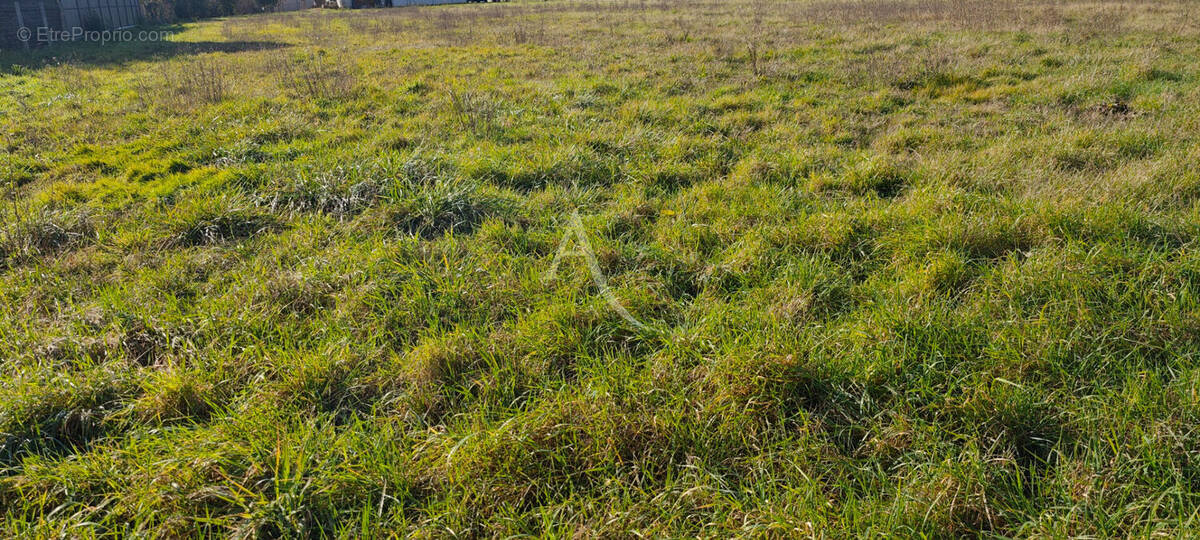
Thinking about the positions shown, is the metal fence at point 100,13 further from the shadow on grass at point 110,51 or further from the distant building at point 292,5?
the distant building at point 292,5

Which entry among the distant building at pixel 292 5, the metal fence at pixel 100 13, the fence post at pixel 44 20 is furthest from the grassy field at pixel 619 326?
the distant building at pixel 292 5

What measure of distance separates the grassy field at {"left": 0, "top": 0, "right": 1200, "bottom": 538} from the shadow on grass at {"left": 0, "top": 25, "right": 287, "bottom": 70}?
1116cm

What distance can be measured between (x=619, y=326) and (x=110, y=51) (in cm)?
2328

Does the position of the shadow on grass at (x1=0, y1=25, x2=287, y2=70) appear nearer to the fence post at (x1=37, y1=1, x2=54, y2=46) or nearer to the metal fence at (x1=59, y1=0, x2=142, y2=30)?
the fence post at (x1=37, y1=1, x2=54, y2=46)

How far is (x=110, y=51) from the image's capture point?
61.6 feet

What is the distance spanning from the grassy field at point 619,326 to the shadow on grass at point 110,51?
11.2 metres

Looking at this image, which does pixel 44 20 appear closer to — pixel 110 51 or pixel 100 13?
pixel 100 13

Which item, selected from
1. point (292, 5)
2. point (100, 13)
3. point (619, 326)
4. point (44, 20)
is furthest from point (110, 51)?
point (292, 5)

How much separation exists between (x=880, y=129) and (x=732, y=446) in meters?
5.79

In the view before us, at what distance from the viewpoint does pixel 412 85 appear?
415 inches

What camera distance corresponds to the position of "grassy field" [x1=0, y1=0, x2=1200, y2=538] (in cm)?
229

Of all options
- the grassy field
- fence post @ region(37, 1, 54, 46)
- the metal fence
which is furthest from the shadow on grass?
the grassy field

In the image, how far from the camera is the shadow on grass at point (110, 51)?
16016mm

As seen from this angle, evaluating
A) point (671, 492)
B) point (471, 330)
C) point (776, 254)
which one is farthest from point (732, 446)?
point (776, 254)
